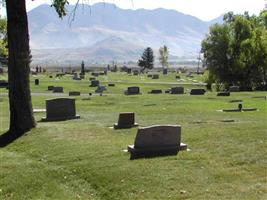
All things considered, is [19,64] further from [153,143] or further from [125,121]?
[153,143]

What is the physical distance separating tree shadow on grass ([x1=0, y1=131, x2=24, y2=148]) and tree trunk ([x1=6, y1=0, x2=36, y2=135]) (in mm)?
123

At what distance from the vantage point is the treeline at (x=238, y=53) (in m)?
61.1

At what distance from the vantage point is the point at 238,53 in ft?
204

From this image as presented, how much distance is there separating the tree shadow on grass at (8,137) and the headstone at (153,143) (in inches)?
206

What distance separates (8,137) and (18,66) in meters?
2.34

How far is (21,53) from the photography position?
60.7 feet

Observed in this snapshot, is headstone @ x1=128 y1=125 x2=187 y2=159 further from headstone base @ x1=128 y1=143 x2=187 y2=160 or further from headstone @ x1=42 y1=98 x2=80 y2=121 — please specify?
headstone @ x1=42 y1=98 x2=80 y2=121

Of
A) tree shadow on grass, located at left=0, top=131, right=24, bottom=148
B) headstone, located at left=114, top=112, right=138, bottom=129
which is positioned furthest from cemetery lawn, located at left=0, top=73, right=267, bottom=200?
headstone, located at left=114, top=112, right=138, bottom=129

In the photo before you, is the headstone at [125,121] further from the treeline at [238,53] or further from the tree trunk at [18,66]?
the treeline at [238,53]

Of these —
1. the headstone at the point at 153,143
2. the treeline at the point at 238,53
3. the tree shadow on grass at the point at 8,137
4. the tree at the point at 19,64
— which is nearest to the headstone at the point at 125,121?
the tree at the point at 19,64

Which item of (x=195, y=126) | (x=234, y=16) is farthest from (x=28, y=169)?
(x=234, y=16)

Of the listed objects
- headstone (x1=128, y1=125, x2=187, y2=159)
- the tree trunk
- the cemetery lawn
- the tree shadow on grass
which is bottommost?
the tree shadow on grass

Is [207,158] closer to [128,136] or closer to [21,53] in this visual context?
[128,136]

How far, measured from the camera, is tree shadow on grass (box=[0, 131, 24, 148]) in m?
17.5
